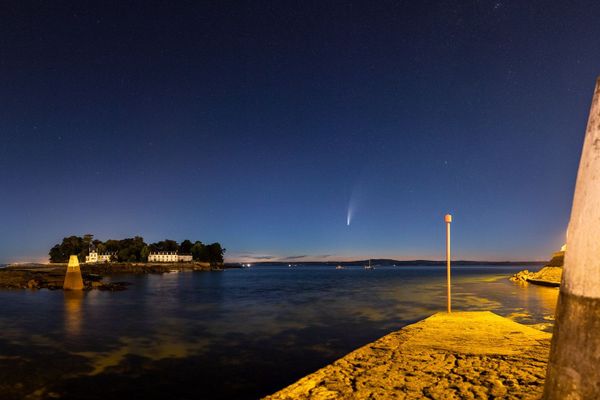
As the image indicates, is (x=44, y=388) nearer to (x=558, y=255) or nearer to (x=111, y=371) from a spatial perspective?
(x=111, y=371)

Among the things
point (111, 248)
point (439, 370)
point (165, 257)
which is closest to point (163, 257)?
point (165, 257)

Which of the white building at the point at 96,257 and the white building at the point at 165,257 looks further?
the white building at the point at 165,257

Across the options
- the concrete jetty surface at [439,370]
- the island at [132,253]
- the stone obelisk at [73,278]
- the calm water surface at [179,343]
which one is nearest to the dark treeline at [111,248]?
the island at [132,253]

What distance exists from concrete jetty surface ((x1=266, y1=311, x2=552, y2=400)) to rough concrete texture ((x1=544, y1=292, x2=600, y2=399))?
3261 mm

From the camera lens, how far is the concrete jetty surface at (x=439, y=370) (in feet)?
21.9

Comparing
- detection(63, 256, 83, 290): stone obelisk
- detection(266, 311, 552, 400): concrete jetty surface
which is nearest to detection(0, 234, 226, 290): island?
detection(63, 256, 83, 290): stone obelisk

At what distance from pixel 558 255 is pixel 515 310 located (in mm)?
48027

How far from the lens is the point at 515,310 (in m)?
29.1

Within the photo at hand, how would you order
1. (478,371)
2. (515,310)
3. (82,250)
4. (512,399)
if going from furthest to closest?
1. (82,250)
2. (515,310)
3. (478,371)
4. (512,399)

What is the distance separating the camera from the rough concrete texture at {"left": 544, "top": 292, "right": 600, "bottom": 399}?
3061 millimetres

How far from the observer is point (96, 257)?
533ft

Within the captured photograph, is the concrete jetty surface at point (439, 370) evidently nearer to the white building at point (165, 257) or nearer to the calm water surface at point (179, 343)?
the calm water surface at point (179, 343)

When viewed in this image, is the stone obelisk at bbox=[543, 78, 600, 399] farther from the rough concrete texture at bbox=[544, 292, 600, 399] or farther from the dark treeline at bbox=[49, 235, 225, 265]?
the dark treeline at bbox=[49, 235, 225, 265]

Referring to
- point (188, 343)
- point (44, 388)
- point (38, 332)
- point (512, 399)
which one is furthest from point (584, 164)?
point (38, 332)
